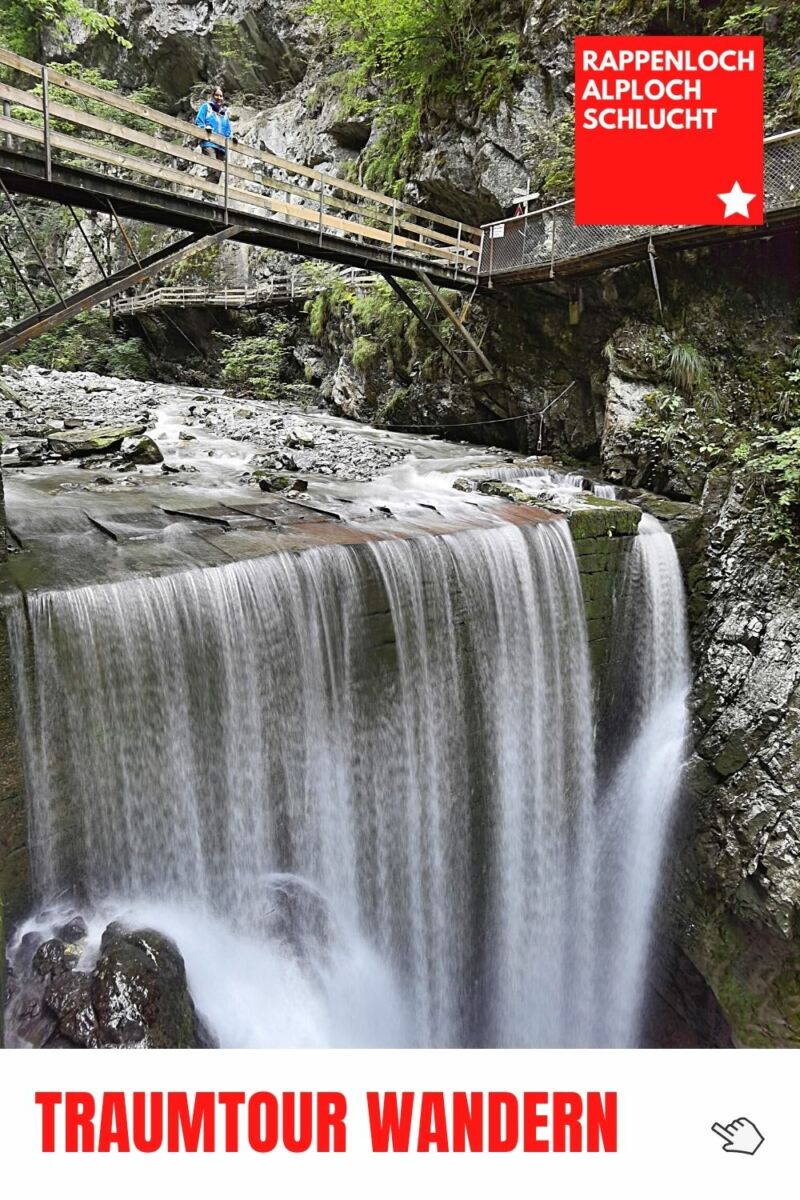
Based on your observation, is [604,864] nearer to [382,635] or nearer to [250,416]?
[382,635]

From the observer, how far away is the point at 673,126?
657cm

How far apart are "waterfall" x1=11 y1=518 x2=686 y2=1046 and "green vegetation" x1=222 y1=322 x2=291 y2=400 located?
1218 cm

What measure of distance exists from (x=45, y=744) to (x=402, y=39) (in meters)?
12.8

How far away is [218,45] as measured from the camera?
2083 centimetres

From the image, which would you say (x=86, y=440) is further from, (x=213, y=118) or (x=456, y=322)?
(x=456, y=322)

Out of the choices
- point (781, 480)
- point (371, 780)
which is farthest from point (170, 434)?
point (781, 480)

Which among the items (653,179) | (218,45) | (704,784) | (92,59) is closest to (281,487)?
(653,179)

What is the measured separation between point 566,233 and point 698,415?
320 centimetres

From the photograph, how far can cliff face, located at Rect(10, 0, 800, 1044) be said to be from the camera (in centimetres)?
668

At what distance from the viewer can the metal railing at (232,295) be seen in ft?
54.2

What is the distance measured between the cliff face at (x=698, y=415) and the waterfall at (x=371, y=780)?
592mm

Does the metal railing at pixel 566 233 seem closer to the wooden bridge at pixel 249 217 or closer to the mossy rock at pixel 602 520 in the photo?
the wooden bridge at pixel 249 217

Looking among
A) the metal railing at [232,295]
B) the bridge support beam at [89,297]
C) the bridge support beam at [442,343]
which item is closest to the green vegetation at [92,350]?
the metal railing at [232,295]

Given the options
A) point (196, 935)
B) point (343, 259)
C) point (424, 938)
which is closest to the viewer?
point (196, 935)
